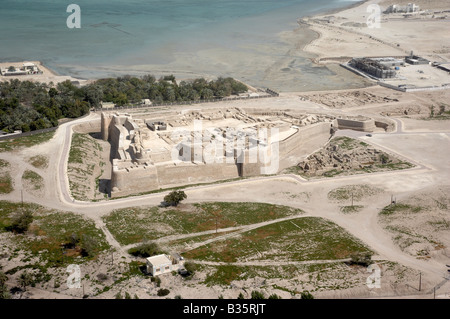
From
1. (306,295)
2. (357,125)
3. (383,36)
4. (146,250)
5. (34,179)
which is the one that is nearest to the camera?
(306,295)

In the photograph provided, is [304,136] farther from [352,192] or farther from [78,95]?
[78,95]

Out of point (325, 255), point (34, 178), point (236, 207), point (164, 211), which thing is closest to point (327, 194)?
point (236, 207)

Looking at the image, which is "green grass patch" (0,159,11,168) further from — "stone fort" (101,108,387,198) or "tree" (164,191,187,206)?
"tree" (164,191,187,206)

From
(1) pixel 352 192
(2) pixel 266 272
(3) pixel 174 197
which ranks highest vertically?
(3) pixel 174 197

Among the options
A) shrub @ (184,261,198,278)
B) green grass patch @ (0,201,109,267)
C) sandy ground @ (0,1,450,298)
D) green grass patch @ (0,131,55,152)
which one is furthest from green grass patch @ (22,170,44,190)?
shrub @ (184,261,198,278)

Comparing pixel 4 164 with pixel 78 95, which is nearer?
pixel 4 164

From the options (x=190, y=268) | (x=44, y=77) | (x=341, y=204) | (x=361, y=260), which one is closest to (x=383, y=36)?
(x=44, y=77)

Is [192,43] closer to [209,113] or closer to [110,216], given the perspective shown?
[209,113]
